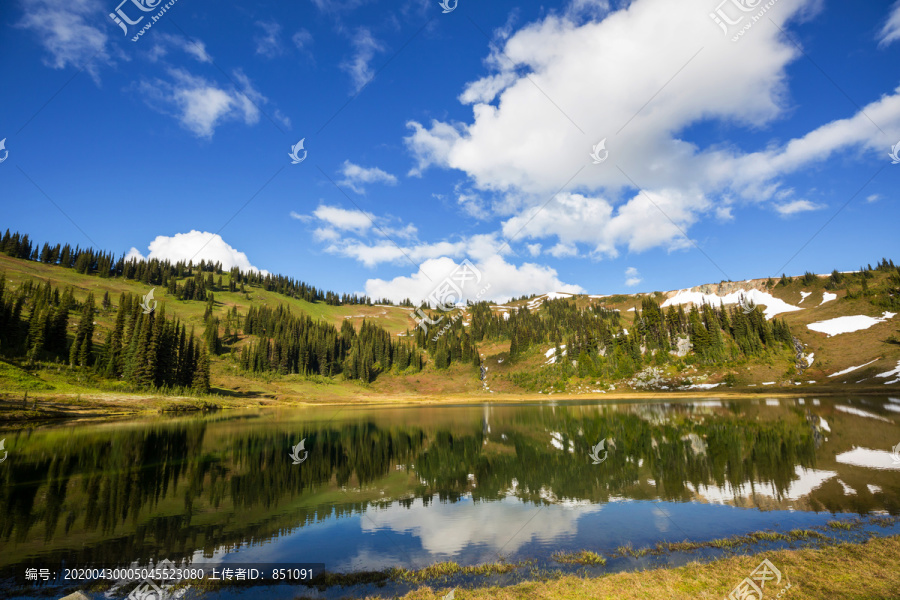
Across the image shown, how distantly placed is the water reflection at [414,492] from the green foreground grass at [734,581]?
320cm

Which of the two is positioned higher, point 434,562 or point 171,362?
point 171,362

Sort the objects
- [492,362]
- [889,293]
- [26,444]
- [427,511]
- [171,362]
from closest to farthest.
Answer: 1. [427,511]
2. [26,444]
3. [171,362]
4. [889,293]
5. [492,362]

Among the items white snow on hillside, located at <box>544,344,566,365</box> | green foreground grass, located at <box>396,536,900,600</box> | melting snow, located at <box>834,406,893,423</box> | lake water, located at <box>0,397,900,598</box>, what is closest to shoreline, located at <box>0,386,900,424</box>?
lake water, located at <box>0,397,900,598</box>

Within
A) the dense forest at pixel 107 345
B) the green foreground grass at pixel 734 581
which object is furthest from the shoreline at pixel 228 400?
the green foreground grass at pixel 734 581

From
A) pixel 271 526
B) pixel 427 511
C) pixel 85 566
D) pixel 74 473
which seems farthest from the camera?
pixel 74 473

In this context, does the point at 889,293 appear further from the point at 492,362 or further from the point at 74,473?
the point at 74,473

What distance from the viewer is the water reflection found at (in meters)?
15.0

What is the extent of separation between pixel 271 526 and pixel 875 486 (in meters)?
30.2

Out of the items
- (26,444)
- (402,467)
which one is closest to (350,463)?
(402,467)

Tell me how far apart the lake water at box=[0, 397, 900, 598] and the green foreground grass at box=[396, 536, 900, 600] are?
2.58 metres

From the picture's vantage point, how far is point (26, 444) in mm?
34125

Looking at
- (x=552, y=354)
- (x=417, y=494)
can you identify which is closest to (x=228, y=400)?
(x=417, y=494)

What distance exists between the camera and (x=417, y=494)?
75.2 feet

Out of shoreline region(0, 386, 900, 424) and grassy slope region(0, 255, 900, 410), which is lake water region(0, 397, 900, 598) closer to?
shoreline region(0, 386, 900, 424)
